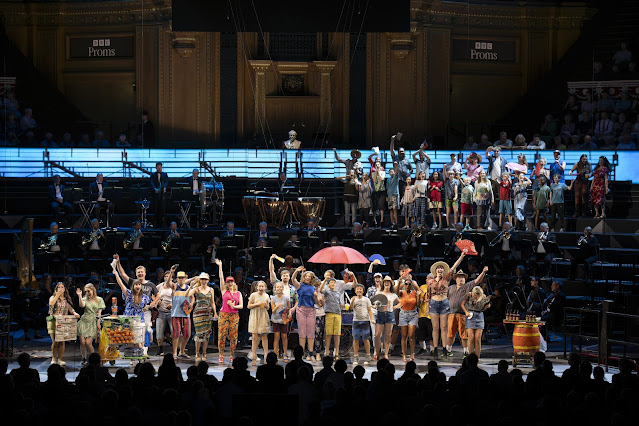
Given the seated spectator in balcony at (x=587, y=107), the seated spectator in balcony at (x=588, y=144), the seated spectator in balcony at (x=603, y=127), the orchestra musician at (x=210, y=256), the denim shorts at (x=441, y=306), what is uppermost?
the seated spectator in balcony at (x=587, y=107)

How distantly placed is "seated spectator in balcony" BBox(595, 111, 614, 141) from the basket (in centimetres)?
1527

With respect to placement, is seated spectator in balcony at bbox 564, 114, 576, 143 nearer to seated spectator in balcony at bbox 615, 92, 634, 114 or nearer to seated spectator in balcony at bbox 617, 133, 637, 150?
seated spectator in balcony at bbox 615, 92, 634, 114

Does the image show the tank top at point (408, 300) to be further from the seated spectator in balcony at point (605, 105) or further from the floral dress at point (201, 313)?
the seated spectator in balcony at point (605, 105)

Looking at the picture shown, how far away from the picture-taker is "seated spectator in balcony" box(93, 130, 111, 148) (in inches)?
1083

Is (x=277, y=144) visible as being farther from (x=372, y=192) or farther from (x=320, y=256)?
(x=320, y=256)

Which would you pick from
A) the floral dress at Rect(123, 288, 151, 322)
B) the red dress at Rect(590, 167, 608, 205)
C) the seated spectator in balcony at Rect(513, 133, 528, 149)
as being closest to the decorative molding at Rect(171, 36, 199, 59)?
the seated spectator in balcony at Rect(513, 133, 528, 149)

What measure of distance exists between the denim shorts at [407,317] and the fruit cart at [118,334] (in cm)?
442

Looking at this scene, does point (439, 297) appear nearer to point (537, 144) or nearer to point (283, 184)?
point (283, 184)

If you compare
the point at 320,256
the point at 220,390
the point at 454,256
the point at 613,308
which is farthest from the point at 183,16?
the point at 220,390

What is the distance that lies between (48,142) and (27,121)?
965 mm

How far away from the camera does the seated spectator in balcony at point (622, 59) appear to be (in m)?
28.1

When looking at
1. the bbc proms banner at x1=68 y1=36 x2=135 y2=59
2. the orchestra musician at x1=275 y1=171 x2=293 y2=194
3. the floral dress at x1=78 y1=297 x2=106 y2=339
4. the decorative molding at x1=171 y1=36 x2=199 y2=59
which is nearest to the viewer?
the floral dress at x1=78 y1=297 x2=106 y2=339

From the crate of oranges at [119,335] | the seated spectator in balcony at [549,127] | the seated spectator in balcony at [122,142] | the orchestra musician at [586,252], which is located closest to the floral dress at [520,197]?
the orchestra musician at [586,252]

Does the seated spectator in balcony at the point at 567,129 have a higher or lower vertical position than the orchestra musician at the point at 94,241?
higher
